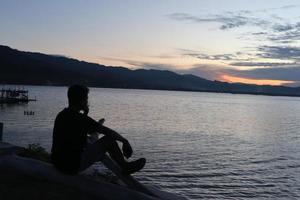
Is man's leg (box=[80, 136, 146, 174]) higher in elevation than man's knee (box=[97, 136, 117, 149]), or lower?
lower

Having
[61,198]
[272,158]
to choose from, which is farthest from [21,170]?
[272,158]

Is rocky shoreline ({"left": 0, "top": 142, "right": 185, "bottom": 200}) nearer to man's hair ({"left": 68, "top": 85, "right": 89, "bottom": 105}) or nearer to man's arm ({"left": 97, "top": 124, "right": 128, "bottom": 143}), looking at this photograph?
man's arm ({"left": 97, "top": 124, "right": 128, "bottom": 143})

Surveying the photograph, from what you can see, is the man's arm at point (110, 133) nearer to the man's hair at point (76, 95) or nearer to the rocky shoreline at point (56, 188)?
the man's hair at point (76, 95)

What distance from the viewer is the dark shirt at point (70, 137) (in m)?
8.59

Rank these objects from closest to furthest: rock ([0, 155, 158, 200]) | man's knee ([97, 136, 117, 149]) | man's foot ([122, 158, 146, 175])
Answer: man's knee ([97, 136, 117, 149]) < rock ([0, 155, 158, 200]) < man's foot ([122, 158, 146, 175])

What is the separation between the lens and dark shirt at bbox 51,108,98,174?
8.59 meters

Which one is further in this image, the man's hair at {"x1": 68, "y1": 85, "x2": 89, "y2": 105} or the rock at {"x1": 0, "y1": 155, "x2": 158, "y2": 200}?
the rock at {"x1": 0, "y1": 155, "x2": 158, "y2": 200}

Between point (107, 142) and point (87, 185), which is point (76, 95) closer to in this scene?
point (107, 142)

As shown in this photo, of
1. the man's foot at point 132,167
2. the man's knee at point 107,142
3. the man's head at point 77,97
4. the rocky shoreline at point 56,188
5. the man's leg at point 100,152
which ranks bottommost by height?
the rocky shoreline at point 56,188

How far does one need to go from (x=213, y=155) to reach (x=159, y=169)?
38.5ft

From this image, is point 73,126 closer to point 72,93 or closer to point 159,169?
point 72,93

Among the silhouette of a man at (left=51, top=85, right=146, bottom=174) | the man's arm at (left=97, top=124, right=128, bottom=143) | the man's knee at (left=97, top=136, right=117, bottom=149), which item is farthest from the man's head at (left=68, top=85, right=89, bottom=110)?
the man's knee at (left=97, top=136, right=117, bottom=149)

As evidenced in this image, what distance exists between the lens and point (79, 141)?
29.0 ft

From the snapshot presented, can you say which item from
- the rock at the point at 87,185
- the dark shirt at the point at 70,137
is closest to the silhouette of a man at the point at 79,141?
the dark shirt at the point at 70,137
